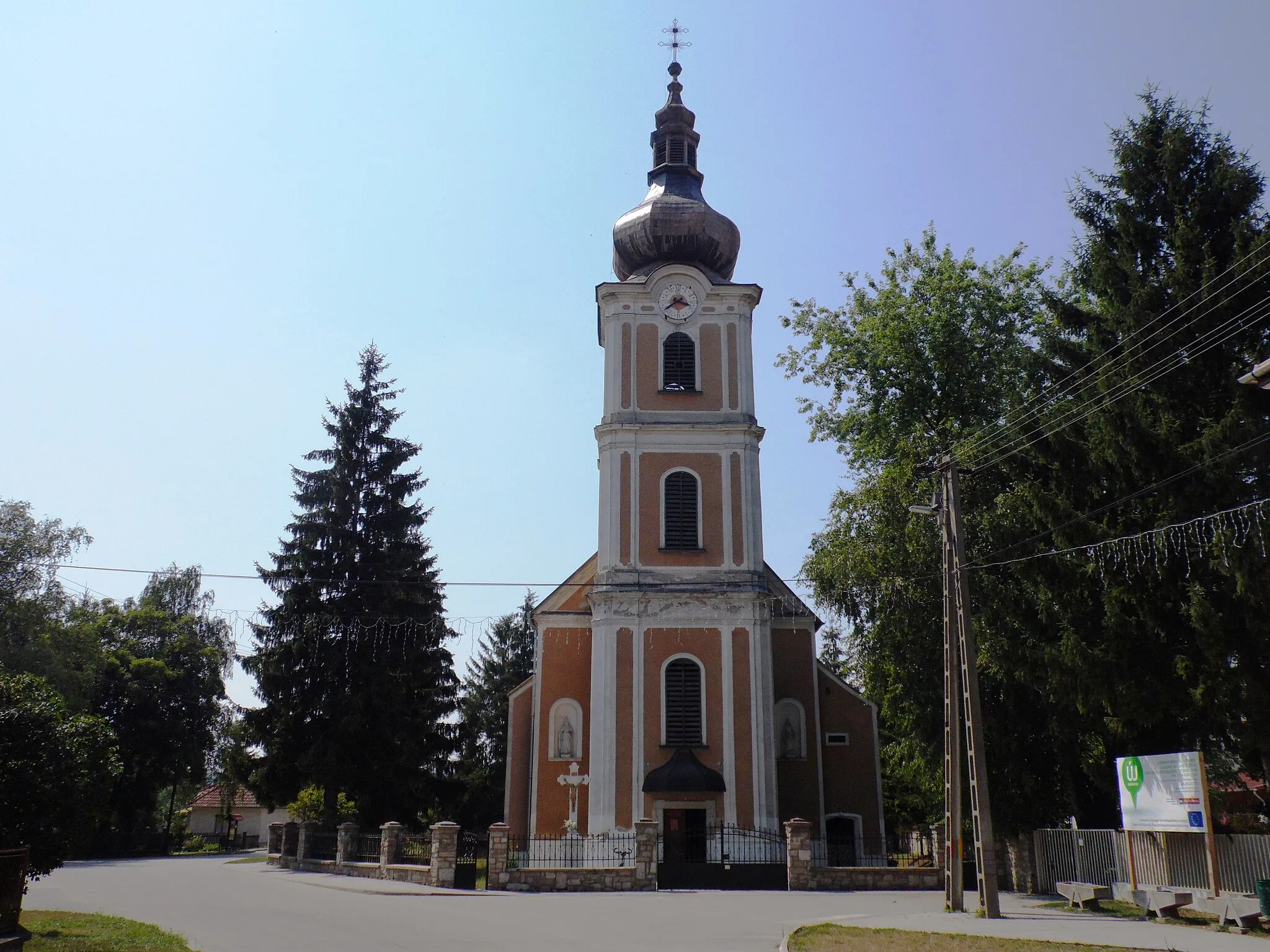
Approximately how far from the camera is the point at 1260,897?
14672mm

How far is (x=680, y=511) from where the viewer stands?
1134 inches

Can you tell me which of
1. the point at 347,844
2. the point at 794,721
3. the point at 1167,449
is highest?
the point at 1167,449

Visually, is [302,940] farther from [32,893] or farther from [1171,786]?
[1171,786]

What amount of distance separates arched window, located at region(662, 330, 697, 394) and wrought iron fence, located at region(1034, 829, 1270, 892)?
47.8 feet

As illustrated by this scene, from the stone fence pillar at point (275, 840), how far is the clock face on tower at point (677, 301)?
61.9 ft

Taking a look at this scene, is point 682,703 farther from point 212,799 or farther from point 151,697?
point 212,799

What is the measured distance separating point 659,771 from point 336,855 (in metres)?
8.82

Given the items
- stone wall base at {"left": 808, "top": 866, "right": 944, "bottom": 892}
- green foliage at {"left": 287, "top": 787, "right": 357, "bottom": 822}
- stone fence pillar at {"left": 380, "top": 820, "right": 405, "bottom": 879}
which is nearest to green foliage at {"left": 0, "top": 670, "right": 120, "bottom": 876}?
stone fence pillar at {"left": 380, "top": 820, "right": 405, "bottom": 879}

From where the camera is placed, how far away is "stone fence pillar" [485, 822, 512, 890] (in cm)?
2239

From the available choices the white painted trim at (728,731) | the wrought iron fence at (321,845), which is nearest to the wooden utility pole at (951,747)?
the white painted trim at (728,731)

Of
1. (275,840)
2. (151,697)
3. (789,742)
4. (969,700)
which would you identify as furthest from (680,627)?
(151,697)

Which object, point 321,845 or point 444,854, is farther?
point 321,845

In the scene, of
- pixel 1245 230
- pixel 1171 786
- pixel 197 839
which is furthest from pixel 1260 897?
pixel 197 839

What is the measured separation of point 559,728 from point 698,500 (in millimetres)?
7099
